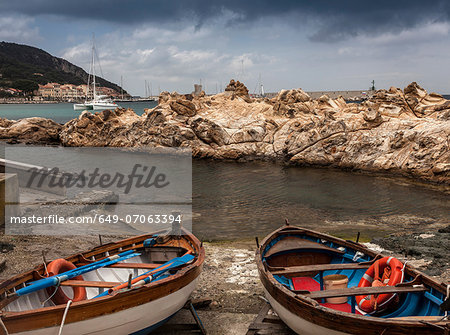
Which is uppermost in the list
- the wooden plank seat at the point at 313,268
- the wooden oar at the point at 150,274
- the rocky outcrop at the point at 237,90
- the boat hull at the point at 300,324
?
the rocky outcrop at the point at 237,90

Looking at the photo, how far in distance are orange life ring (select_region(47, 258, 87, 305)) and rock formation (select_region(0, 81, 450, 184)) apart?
27.3 metres

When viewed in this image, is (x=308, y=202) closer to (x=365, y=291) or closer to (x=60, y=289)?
(x=365, y=291)

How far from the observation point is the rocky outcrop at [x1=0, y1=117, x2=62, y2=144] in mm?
55906

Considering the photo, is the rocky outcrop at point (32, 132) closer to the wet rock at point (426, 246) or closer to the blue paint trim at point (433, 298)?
the wet rock at point (426, 246)

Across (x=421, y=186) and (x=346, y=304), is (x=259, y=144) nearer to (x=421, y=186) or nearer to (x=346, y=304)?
(x=421, y=186)

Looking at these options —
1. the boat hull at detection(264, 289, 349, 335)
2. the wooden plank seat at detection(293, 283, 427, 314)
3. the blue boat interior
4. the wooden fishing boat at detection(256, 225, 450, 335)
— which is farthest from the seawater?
the wooden plank seat at detection(293, 283, 427, 314)

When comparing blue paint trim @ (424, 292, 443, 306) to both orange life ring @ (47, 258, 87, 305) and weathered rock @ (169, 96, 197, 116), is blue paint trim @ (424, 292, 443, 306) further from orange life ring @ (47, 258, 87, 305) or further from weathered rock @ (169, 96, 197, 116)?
weathered rock @ (169, 96, 197, 116)

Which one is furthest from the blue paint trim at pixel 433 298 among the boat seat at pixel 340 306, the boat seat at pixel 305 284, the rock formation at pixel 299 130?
the rock formation at pixel 299 130

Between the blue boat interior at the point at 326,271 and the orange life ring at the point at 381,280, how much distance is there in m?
0.16

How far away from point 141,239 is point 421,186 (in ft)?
77.4

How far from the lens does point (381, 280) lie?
7.23m

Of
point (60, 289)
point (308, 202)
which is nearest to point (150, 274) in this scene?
point (60, 289)

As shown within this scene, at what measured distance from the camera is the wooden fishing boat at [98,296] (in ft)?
17.5

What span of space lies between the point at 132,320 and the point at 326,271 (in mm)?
4754
